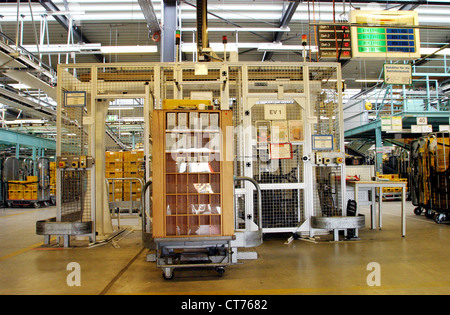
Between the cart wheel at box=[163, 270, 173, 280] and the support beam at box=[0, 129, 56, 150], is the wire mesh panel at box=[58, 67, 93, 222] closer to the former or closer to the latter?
the cart wheel at box=[163, 270, 173, 280]

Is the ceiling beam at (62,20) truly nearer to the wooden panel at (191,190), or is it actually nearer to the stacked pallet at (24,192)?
the stacked pallet at (24,192)

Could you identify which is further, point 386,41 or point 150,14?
point 150,14

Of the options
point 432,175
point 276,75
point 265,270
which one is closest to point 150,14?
point 276,75

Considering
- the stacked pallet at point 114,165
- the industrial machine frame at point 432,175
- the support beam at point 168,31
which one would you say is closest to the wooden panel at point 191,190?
the support beam at point 168,31

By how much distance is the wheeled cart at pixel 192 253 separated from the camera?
132 inches

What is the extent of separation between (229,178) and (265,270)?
1.34 m

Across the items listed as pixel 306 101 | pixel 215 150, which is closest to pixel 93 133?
pixel 215 150

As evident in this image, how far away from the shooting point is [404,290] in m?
3.06

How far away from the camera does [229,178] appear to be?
3.51m

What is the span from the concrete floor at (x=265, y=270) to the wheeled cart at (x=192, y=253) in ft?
0.57

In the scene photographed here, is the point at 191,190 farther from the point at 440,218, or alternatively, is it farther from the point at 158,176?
the point at 440,218

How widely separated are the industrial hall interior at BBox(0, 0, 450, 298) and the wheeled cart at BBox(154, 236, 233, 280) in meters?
0.02

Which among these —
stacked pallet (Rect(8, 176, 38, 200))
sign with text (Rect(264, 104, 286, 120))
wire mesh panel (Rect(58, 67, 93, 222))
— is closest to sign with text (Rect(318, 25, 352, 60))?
sign with text (Rect(264, 104, 286, 120))

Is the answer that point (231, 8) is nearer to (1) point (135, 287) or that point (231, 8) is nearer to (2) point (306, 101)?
(2) point (306, 101)
